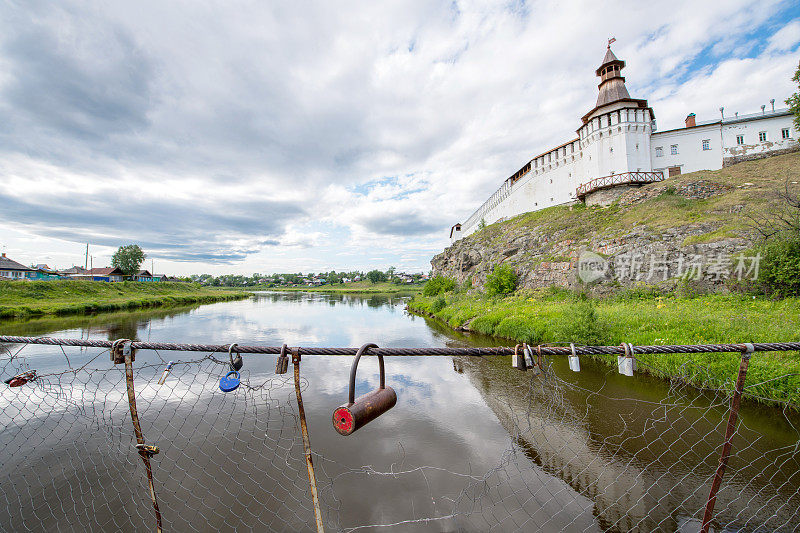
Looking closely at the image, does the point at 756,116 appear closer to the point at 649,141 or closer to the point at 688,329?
the point at 649,141

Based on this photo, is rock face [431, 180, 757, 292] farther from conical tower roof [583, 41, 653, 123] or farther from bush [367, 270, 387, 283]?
bush [367, 270, 387, 283]

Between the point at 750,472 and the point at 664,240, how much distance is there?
2144 centimetres

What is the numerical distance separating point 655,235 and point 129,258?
102 m

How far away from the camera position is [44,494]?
19.3 ft

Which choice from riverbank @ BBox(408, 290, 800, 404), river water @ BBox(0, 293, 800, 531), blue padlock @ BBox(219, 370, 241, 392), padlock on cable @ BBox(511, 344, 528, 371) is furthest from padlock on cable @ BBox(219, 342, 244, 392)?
riverbank @ BBox(408, 290, 800, 404)

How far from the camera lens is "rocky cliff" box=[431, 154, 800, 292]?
63.9ft

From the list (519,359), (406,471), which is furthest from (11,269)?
(519,359)

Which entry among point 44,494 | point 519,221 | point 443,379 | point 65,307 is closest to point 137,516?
point 44,494

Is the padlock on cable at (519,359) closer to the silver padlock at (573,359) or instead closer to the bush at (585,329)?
the silver padlock at (573,359)

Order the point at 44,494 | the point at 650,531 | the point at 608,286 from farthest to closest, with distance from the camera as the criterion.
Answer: the point at 608,286
the point at 44,494
the point at 650,531

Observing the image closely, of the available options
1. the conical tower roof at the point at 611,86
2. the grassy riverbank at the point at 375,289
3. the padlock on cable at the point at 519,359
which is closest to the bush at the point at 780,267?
the padlock on cable at the point at 519,359

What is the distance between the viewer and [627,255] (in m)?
23.2

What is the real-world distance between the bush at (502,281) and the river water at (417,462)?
18586 mm

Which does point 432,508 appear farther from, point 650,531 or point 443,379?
point 443,379
